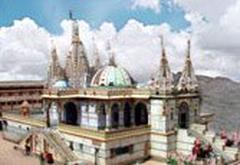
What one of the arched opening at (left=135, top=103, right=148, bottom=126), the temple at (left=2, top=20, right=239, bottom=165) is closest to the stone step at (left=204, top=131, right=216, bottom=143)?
the temple at (left=2, top=20, right=239, bottom=165)

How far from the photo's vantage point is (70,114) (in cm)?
4472

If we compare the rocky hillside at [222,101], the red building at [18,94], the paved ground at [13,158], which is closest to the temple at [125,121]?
the paved ground at [13,158]

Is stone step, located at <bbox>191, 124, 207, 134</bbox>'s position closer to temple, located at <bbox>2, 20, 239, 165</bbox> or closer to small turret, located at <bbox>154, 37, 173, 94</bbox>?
temple, located at <bbox>2, 20, 239, 165</bbox>

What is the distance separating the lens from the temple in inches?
1420

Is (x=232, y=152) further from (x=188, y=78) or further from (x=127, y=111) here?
(x=127, y=111)

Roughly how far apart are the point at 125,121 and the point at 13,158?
36.6 ft

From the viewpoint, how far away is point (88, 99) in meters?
41.2

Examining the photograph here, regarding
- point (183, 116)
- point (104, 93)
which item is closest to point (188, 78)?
point (183, 116)

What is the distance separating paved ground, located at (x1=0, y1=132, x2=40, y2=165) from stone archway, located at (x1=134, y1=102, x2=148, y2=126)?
10570mm

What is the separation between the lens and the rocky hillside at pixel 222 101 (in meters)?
62.3

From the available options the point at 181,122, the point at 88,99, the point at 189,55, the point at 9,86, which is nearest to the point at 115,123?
the point at 88,99

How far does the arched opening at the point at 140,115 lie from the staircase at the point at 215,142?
193 inches

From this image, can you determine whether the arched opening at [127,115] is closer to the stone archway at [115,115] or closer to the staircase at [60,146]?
the stone archway at [115,115]

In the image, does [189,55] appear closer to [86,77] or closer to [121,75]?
[121,75]
